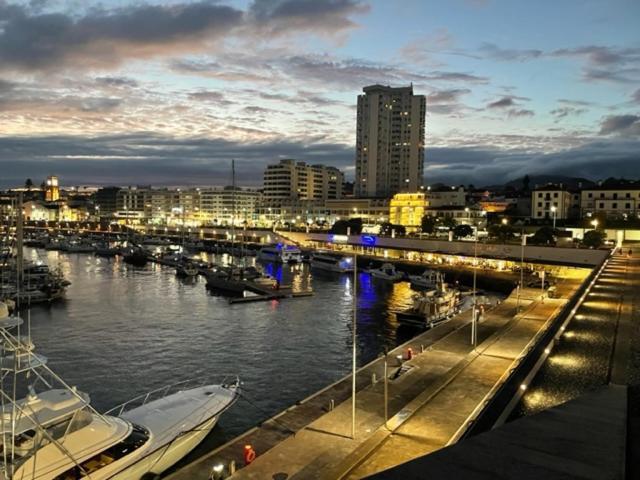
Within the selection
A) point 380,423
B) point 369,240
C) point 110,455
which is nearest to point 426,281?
point 369,240

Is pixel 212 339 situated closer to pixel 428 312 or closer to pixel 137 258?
pixel 428 312

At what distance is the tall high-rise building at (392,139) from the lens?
179 m

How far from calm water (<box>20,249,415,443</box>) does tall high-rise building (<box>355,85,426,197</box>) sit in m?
124

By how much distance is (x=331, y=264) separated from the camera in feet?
258

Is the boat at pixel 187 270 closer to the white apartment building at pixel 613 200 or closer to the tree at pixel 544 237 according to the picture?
the tree at pixel 544 237

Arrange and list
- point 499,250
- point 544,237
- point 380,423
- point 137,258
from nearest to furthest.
A: point 380,423
point 544,237
point 499,250
point 137,258

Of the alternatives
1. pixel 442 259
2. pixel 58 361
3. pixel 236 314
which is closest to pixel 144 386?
pixel 58 361

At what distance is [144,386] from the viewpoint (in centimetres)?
2478

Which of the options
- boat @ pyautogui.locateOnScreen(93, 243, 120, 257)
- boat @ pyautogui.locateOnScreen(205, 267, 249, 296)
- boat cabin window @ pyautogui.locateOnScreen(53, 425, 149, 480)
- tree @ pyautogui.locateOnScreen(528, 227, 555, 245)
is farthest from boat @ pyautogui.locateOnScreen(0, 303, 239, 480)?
boat @ pyautogui.locateOnScreen(93, 243, 120, 257)

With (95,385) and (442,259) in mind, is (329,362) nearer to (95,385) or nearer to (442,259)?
(95,385)

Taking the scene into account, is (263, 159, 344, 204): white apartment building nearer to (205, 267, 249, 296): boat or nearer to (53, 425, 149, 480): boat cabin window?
(205, 267, 249, 296): boat

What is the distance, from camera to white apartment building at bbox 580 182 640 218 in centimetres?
9519

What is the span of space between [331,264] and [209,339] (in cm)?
4511

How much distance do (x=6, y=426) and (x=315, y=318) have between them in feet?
97.2
